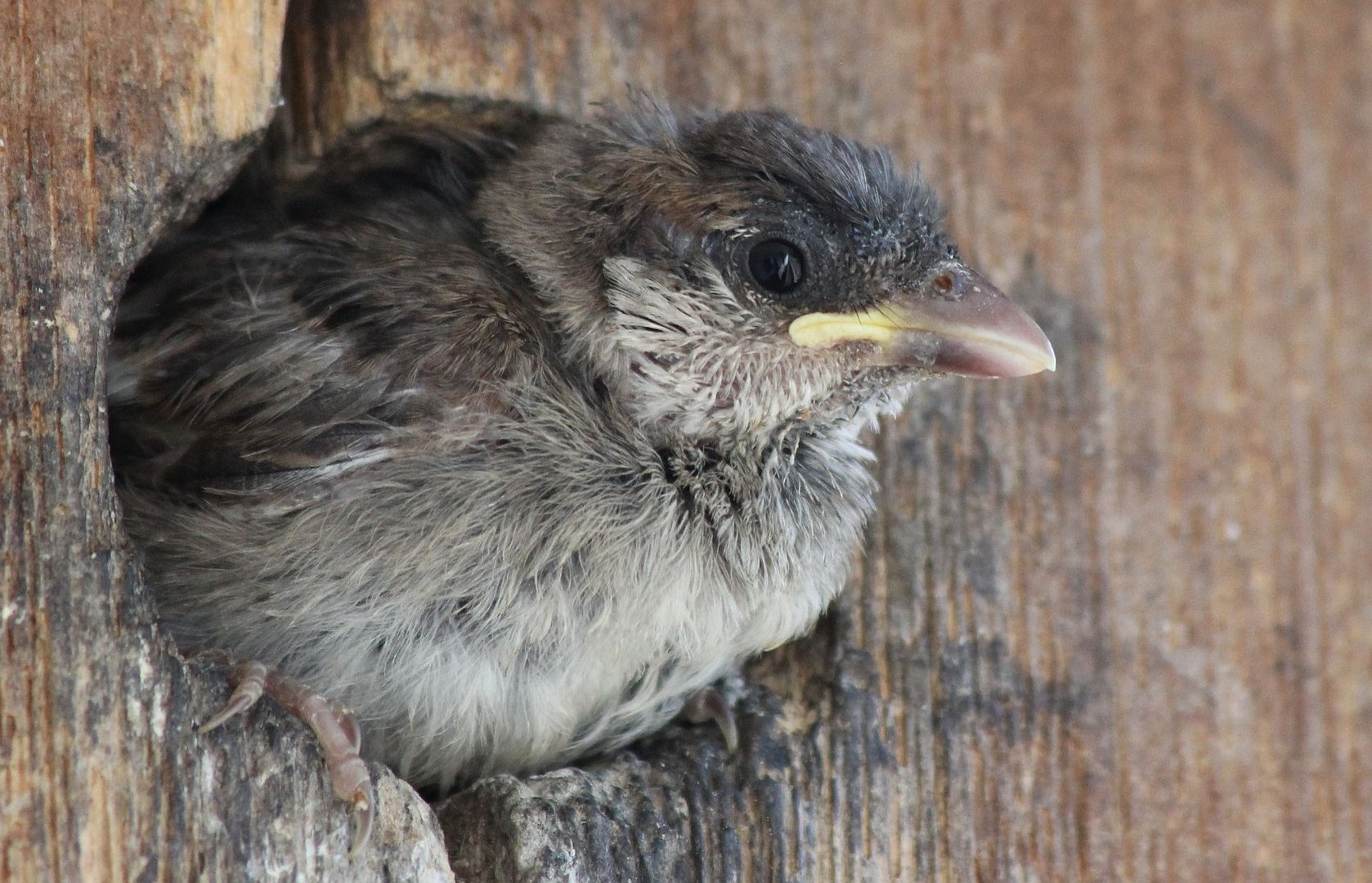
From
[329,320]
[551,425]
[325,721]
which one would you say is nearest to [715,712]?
[551,425]

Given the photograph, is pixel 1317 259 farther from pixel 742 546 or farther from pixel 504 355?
pixel 504 355

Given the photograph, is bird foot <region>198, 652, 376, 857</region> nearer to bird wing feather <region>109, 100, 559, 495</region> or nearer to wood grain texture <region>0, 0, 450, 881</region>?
wood grain texture <region>0, 0, 450, 881</region>

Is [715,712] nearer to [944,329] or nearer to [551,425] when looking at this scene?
[551,425]

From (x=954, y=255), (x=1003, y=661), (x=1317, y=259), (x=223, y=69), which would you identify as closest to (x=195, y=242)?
(x=223, y=69)

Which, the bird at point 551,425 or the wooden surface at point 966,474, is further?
the bird at point 551,425

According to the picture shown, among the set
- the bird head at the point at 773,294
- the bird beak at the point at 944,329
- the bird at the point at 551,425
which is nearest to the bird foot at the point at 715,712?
the bird at the point at 551,425

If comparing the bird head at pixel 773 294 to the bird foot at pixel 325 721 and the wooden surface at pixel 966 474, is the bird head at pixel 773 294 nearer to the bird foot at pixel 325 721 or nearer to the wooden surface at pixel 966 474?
the wooden surface at pixel 966 474
